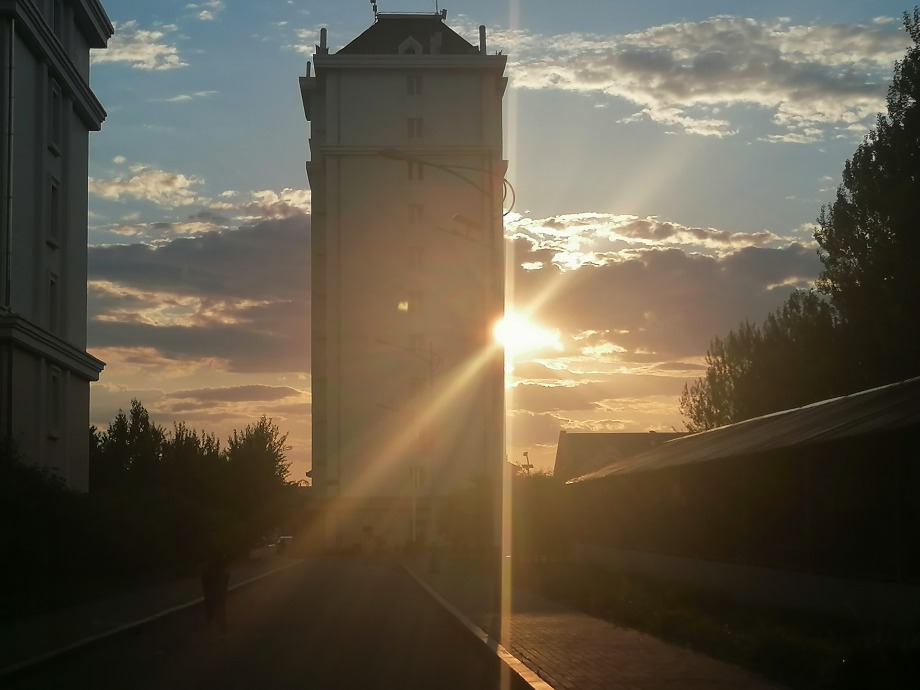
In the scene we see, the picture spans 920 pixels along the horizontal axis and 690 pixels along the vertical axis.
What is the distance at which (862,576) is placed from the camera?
16281 mm

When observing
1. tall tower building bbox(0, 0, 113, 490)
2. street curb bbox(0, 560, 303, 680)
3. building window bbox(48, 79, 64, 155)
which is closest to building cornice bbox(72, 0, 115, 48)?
tall tower building bbox(0, 0, 113, 490)

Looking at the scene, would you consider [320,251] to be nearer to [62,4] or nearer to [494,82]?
[494,82]

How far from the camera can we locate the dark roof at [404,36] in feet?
274

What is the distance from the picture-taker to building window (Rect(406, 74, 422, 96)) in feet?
267

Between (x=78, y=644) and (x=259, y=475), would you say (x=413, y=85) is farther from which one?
(x=78, y=644)

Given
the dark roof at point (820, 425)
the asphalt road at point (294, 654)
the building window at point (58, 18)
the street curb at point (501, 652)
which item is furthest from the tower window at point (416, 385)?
the street curb at point (501, 652)

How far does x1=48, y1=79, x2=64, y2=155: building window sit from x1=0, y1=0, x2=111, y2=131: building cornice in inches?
16.4

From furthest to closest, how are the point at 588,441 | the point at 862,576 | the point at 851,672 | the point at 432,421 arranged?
the point at 588,441 → the point at 432,421 → the point at 862,576 → the point at 851,672

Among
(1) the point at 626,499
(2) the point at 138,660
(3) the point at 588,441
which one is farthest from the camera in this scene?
(3) the point at 588,441

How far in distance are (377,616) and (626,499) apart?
1361cm

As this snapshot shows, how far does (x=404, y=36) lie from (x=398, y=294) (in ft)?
65.0

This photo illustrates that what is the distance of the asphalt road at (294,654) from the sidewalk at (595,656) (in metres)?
0.51

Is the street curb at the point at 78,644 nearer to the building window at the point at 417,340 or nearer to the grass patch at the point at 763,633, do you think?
the grass patch at the point at 763,633

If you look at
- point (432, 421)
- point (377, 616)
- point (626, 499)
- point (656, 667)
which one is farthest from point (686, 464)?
point (432, 421)
